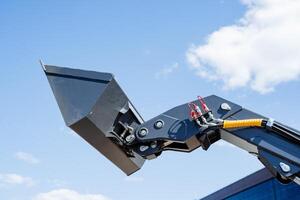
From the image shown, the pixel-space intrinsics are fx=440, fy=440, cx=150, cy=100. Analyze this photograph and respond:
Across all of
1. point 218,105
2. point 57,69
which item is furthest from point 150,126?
point 57,69

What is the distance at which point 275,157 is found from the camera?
346 cm

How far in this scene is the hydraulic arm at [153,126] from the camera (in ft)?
11.6

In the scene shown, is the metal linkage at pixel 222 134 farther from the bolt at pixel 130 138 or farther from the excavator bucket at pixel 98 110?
the excavator bucket at pixel 98 110

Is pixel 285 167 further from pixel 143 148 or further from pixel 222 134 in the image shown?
pixel 143 148

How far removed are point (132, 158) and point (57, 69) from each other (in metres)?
1.02

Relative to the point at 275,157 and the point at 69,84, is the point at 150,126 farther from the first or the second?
the point at 275,157

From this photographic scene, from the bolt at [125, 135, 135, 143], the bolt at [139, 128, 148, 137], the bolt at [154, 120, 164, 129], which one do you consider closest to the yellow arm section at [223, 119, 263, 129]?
the bolt at [154, 120, 164, 129]

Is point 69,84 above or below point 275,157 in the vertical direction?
above

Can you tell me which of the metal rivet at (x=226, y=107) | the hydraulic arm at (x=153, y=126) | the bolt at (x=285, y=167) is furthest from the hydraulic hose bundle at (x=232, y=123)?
the bolt at (x=285, y=167)

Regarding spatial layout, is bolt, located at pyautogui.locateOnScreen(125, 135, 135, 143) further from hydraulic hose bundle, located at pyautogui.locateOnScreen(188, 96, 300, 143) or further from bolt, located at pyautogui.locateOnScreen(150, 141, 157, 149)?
hydraulic hose bundle, located at pyautogui.locateOnScreen(188, 96, 300, 143)

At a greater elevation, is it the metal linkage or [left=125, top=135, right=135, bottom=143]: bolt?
[left=125, top=135, right=135, bottom=143]: bolt

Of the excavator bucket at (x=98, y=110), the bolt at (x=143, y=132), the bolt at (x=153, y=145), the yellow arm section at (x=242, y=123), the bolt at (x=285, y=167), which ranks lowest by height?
the bolt at (x=285, y=167)

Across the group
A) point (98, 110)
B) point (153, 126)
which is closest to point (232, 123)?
point (153, 126)

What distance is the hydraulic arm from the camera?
3.53 meters
